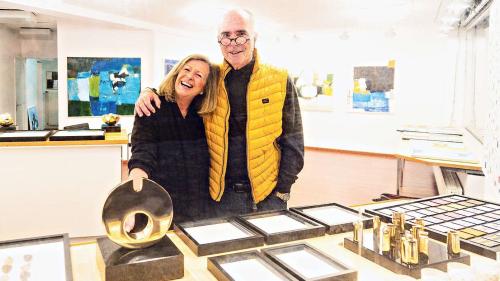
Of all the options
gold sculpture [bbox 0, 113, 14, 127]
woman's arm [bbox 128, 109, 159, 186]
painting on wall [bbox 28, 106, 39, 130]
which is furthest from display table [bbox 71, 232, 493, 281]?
painting on wall [bbox 28, 106, 39, 130]

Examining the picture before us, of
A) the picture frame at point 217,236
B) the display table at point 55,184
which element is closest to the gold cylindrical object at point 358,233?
the picture frame at point 217,236

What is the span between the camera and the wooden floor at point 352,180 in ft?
18.5

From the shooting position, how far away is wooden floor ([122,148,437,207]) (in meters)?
5.62

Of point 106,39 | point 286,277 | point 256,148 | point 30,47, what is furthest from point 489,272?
point 30,47

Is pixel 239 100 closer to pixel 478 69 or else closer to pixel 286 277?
pixel 286 277

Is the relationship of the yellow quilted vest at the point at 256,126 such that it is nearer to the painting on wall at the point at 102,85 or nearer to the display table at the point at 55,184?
the display table at the point at 55,184

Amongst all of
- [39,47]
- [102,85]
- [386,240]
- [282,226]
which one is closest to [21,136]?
[282,226]

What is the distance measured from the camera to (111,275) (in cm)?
110

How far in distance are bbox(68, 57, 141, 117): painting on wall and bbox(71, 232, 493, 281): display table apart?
6974 millimetres

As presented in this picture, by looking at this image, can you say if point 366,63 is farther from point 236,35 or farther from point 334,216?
point 334,216

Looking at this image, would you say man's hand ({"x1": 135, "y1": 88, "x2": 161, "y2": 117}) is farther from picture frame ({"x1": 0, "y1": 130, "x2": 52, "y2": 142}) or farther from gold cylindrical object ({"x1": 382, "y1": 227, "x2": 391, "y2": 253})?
picture frame ({"x1": 0, "y1": 130, "x2": 52, "y2": 142})

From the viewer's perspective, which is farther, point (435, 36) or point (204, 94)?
point (435, 36)

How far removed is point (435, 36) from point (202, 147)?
25.6 feet

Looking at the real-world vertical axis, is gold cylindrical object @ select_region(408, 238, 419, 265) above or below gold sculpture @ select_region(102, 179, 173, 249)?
below
